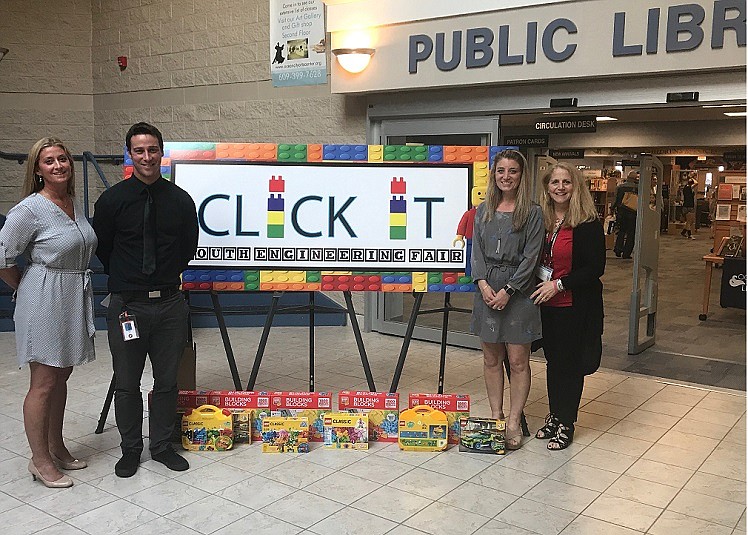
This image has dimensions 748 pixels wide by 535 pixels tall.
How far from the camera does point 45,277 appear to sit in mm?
3275

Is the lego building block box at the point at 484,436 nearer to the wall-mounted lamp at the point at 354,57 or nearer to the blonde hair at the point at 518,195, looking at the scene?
the blonde hair at the point at 518,195

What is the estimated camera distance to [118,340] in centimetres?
353

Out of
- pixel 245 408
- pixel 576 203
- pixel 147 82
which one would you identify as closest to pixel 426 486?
pixel 245 408

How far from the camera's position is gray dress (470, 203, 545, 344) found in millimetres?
3793

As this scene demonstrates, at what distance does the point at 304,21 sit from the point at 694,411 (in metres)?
Result: 4.46

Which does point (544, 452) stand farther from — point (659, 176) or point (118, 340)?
point (659, 176)

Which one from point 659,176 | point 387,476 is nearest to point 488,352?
point 387,476

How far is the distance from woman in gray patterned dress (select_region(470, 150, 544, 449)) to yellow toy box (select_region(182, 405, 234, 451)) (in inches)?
54.4

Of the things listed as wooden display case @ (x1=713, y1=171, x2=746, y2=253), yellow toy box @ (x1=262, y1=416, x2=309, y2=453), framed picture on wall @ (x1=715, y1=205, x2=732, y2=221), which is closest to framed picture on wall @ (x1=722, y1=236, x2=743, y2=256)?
wooden display case @ (x1=713, y1=171, x2=746, y2=253)

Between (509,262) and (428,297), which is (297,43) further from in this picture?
(509,262)

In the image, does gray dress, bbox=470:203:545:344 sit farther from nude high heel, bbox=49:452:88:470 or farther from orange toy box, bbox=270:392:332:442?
nude high heel, bbox=49:452:88:470

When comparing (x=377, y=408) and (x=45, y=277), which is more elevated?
(x=45, y=277)

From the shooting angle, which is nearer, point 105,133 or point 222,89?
point 222,89

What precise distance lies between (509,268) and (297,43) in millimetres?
3871
